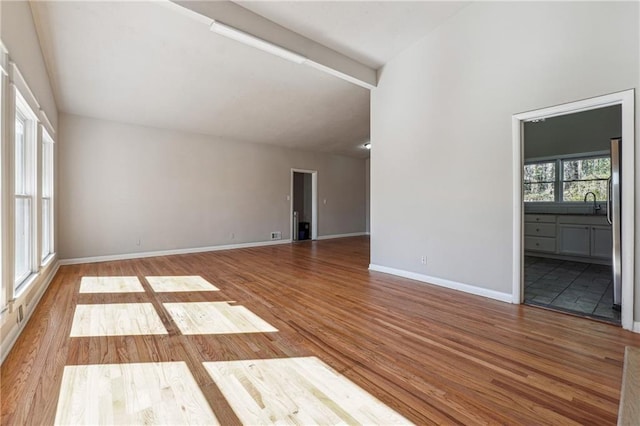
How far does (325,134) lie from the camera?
736 cm

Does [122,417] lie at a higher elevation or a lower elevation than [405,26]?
lower

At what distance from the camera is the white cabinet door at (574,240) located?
4945 mm

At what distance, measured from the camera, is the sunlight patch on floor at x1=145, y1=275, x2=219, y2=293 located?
3.58 metres

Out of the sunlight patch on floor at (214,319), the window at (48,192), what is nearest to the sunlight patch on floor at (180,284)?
the sunlight patch on floor at (214,319)

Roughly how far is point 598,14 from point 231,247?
6934 millimetres

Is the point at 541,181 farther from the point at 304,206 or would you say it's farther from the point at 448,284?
the point at 304,206

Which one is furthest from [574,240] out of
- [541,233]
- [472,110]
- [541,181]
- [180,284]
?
[180,284]

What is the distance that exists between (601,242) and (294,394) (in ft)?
19.2

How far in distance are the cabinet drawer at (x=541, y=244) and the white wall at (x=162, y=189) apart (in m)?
5.66

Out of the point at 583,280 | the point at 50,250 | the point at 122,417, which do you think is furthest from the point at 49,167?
the point at 583,280

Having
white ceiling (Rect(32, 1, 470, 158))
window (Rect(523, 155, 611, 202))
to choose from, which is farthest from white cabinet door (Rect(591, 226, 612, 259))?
white ceiling (Rect(32, 1, 470, 158))

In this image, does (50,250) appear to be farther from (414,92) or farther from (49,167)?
(414,92)

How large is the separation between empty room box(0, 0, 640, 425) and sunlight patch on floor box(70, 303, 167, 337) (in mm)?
28

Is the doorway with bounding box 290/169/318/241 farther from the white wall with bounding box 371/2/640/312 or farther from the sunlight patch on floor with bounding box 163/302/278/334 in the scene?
the sunlight patch on floor with bounding box 163/302/278/334
